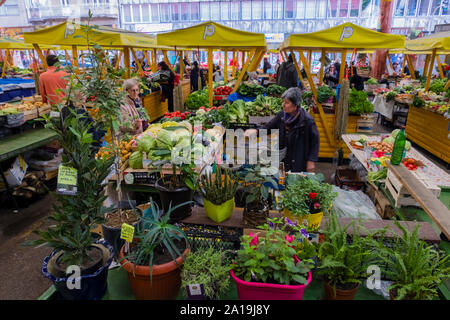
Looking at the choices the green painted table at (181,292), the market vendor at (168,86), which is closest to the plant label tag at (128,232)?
the green painted table at (181,292)

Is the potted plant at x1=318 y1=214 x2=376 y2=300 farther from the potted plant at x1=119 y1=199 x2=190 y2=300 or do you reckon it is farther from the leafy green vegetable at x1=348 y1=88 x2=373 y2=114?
the leafy green vegetable at x1=348 y1=88 x2=373 y2=114

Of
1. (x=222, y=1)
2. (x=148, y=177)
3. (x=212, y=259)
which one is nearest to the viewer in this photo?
(x=212, y=259)

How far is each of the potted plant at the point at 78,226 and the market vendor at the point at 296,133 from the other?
2165mm

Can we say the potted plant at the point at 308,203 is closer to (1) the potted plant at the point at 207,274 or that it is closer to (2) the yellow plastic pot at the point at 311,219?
(2) the yellow plastic pot at the point at 311,219

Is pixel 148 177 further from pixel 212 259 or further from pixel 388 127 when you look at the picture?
pixel 388 127

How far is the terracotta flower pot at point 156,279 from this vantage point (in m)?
1.66

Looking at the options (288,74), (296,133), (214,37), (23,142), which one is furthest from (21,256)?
(288,74)

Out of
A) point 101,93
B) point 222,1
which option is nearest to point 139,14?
point 222,1

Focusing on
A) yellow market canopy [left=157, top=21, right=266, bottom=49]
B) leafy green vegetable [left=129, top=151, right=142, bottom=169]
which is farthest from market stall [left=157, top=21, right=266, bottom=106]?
leafy green vegetable [left=129, top=151, right=142, bottom=169]

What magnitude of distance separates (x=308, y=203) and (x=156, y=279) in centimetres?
108

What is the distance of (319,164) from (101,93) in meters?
5.61

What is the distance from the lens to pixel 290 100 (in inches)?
146

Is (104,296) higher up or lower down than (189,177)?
lower down

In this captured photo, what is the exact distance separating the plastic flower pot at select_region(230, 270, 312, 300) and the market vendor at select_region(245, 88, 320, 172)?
7.81ft
